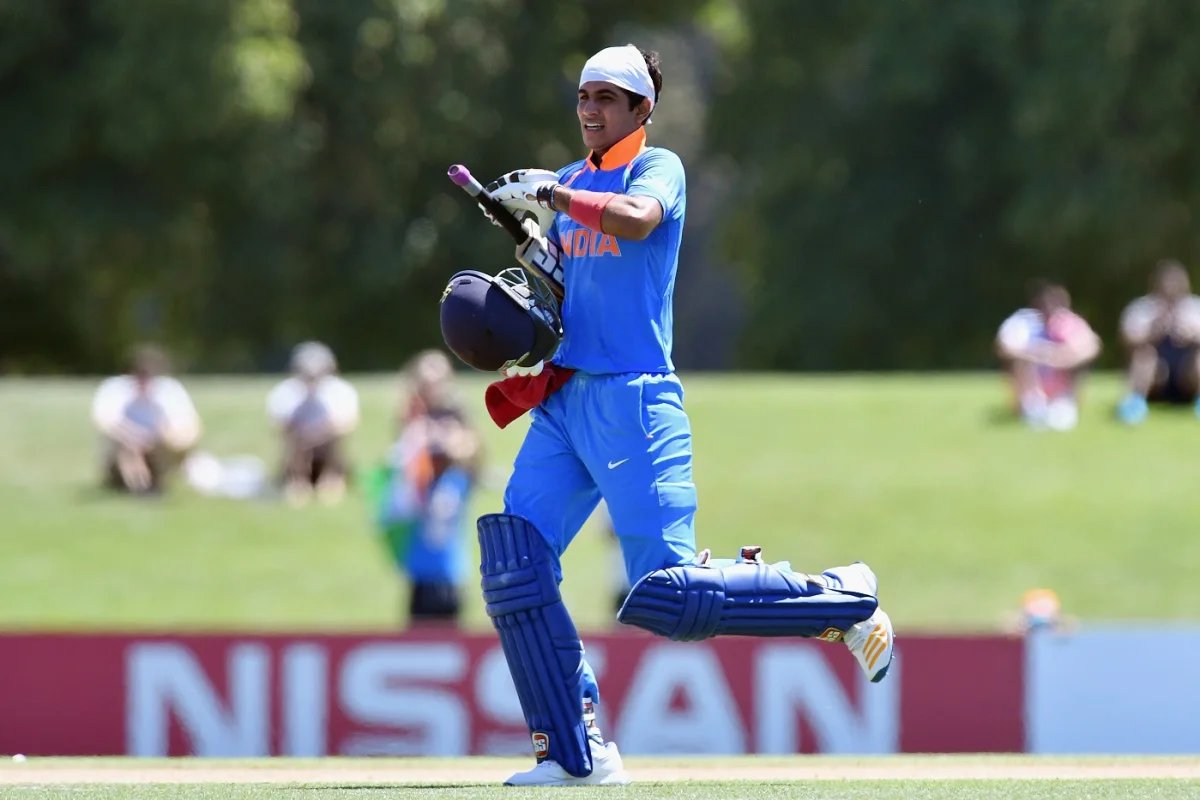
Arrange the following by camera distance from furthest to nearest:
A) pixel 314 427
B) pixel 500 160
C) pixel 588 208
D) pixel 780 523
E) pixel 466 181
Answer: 1. pixel 500 160
2. pixel 780 523
3. pixel 314 427
4. pixel 466 181
5. pixel 588 208

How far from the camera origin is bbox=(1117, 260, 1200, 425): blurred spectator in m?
15.7

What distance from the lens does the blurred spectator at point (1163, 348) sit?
1570 cm

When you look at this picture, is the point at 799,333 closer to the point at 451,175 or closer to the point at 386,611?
the point at 386,611

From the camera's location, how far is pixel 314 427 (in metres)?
15.1

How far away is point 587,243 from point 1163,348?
36.3 ft

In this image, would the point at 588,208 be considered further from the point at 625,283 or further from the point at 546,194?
the point at 625,283

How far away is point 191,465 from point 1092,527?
6845 millimetres

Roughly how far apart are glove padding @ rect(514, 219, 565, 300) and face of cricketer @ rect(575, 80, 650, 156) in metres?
0.29

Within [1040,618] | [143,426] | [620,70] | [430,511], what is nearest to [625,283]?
[620,70]

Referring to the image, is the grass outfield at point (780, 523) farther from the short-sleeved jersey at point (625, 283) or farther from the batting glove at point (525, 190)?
the batting glove at point (525, 190)

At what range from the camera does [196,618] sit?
14.4 meters

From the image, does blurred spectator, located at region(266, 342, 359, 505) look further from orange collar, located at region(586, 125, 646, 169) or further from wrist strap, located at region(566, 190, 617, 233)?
wrist strap, located at region(566, 190, 617, 233)

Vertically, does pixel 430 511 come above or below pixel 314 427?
below

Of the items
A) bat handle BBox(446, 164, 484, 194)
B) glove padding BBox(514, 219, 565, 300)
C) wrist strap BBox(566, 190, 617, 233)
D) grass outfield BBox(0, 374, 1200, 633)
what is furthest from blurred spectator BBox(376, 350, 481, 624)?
wrist strap BBox(566, 190, 617, 233)
